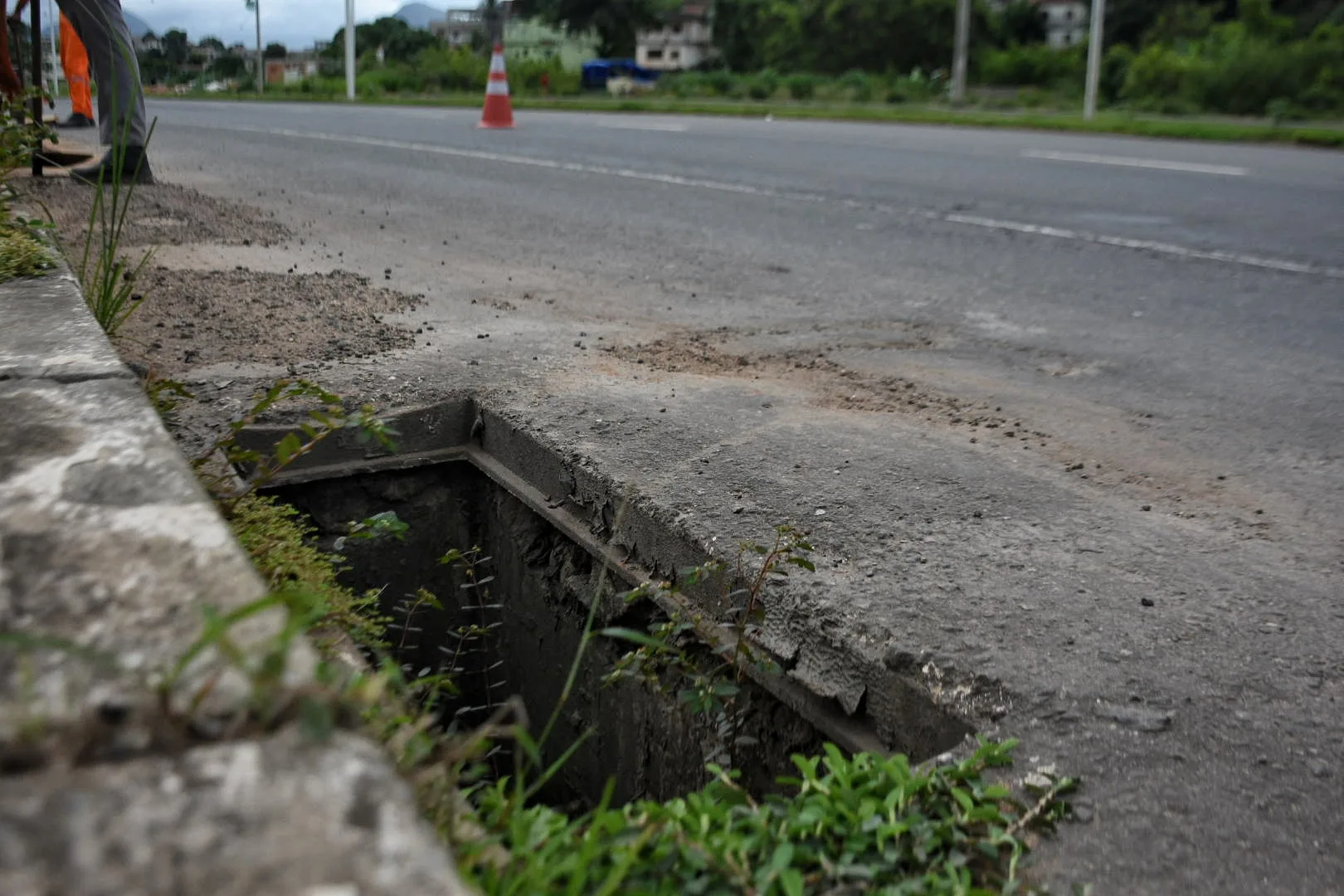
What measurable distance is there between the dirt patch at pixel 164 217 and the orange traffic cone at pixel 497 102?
8.28 meters

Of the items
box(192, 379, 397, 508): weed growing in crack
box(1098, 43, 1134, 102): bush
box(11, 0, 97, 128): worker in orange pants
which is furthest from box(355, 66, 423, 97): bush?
box(192, 379, 397, 508): weed growing in crack

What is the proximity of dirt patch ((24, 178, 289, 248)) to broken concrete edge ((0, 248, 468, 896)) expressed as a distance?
3.81 metres

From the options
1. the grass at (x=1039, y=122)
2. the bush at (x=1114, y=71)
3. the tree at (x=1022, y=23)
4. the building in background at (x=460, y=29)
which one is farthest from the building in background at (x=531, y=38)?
the grass at (x=1039, y=122)

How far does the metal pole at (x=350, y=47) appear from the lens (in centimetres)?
3276

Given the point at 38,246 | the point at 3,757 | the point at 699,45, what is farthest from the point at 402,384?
the point at 699,45

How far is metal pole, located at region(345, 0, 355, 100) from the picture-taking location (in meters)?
32.8

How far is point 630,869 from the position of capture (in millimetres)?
1312

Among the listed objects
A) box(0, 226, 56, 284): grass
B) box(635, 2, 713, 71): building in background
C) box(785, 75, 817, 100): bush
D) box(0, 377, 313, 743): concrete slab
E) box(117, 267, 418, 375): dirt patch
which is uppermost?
box(635, 2, 713, 71): building in background

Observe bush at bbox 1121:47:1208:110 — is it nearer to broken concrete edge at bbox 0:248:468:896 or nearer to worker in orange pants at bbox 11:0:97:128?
worker in orange pants at bbox 11:0:97:128

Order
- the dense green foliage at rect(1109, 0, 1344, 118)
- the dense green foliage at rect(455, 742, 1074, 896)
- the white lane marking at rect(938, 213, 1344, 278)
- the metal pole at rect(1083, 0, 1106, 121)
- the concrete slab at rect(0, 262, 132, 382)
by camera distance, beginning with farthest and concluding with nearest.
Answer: the dense green foliage at rect(1109, 0, 1344, 118)
the metal pole at rect(1083, 0, 1106, 121)
the white lane marking at rect(938, 213, 1344, 278)
the concrete slab at rect(0, 262, 132, 382)
the dense green foliage at rect(455, 742, 1074, 896)

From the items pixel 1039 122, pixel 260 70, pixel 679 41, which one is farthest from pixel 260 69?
pixel 679 41

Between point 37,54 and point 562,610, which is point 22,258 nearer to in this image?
point 562,610

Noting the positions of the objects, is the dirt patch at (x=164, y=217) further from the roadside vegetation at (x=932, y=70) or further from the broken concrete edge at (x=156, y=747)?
the roadside vegetation at (x=932, y=70)

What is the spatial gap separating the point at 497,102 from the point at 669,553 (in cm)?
1405
